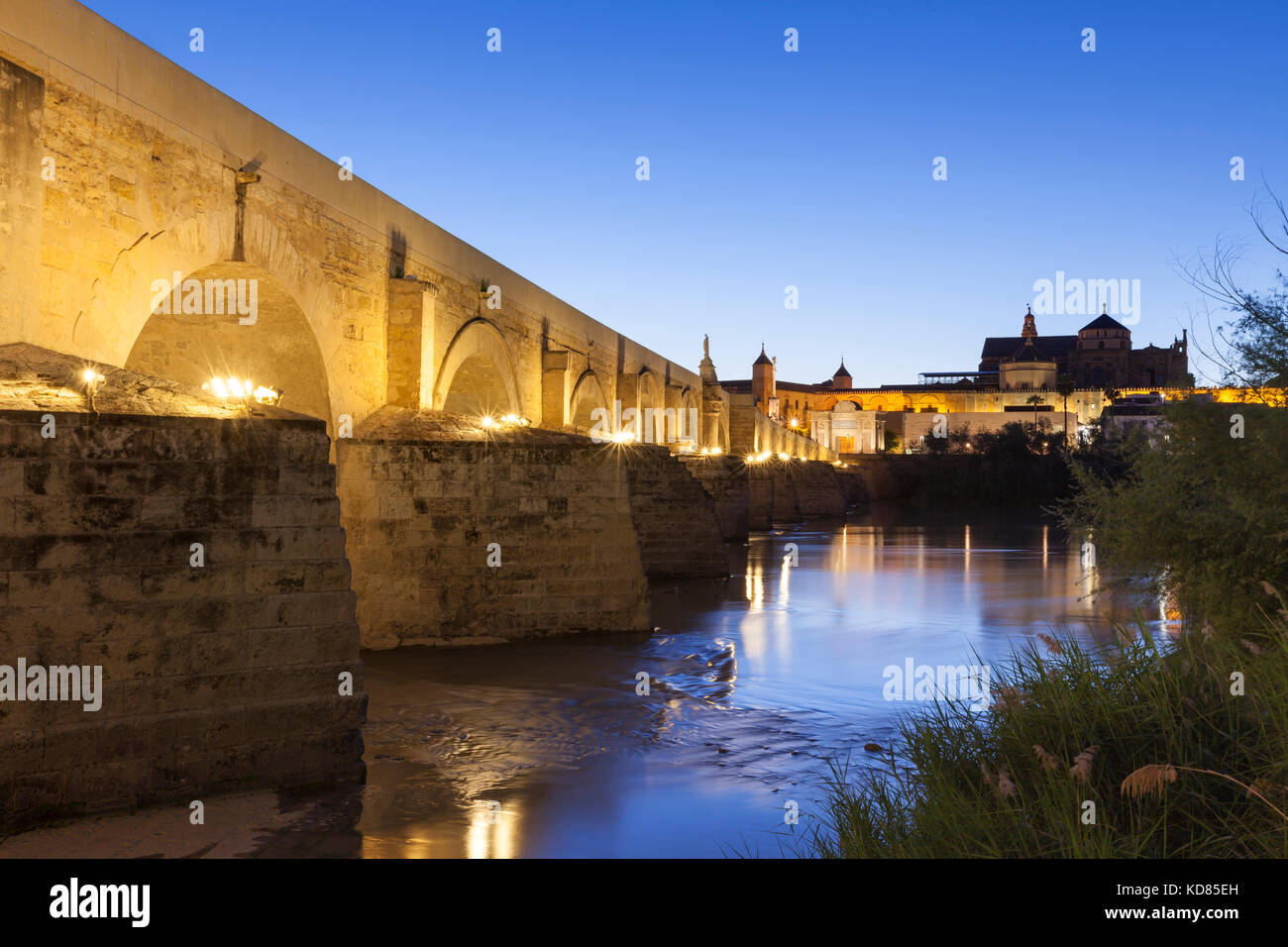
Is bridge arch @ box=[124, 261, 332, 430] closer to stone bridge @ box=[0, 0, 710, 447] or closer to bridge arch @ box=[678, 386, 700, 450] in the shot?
stone bridge @ box=[0, 0, 710, 447]

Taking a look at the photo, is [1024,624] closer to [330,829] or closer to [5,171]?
[330,829]

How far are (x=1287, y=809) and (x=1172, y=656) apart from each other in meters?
1.81

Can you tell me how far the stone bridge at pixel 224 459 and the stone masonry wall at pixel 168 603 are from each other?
0.05ft

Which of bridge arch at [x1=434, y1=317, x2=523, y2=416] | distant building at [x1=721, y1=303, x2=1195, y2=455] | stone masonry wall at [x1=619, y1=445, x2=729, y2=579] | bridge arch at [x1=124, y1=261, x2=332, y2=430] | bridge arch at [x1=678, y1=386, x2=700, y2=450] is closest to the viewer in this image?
bridge arch at [x1=124, y1=261, x2=332, y2=430]

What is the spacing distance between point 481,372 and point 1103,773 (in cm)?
Answer: 1545

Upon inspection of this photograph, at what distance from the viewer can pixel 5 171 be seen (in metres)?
7.54

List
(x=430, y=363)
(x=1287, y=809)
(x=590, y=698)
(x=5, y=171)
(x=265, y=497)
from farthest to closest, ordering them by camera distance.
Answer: (x=430, y=363) < (x=590, y=698) < (x=5, y=171) < (x=265, y=497) < (x=1287, y=809)

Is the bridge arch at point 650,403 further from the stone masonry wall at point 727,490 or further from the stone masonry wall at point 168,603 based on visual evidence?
the stone masonry wall at point 168,603

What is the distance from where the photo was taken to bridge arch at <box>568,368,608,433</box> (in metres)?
24.3

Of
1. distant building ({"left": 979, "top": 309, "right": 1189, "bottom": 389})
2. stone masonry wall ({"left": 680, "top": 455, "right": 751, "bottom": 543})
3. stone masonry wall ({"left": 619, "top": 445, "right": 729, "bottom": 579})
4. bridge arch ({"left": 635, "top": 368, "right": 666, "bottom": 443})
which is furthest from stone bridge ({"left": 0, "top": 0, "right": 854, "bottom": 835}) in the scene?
distant building ({"left": 979, "top": 309, "right": 1189, "bottom": 389})

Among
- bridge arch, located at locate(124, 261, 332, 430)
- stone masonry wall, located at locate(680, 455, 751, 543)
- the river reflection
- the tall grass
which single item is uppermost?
bridge arch, located at locate(124, 261, 332, 430)

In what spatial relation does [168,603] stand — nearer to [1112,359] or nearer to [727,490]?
[727,490]

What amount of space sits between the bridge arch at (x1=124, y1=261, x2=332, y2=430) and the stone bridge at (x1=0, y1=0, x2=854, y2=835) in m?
0.04
